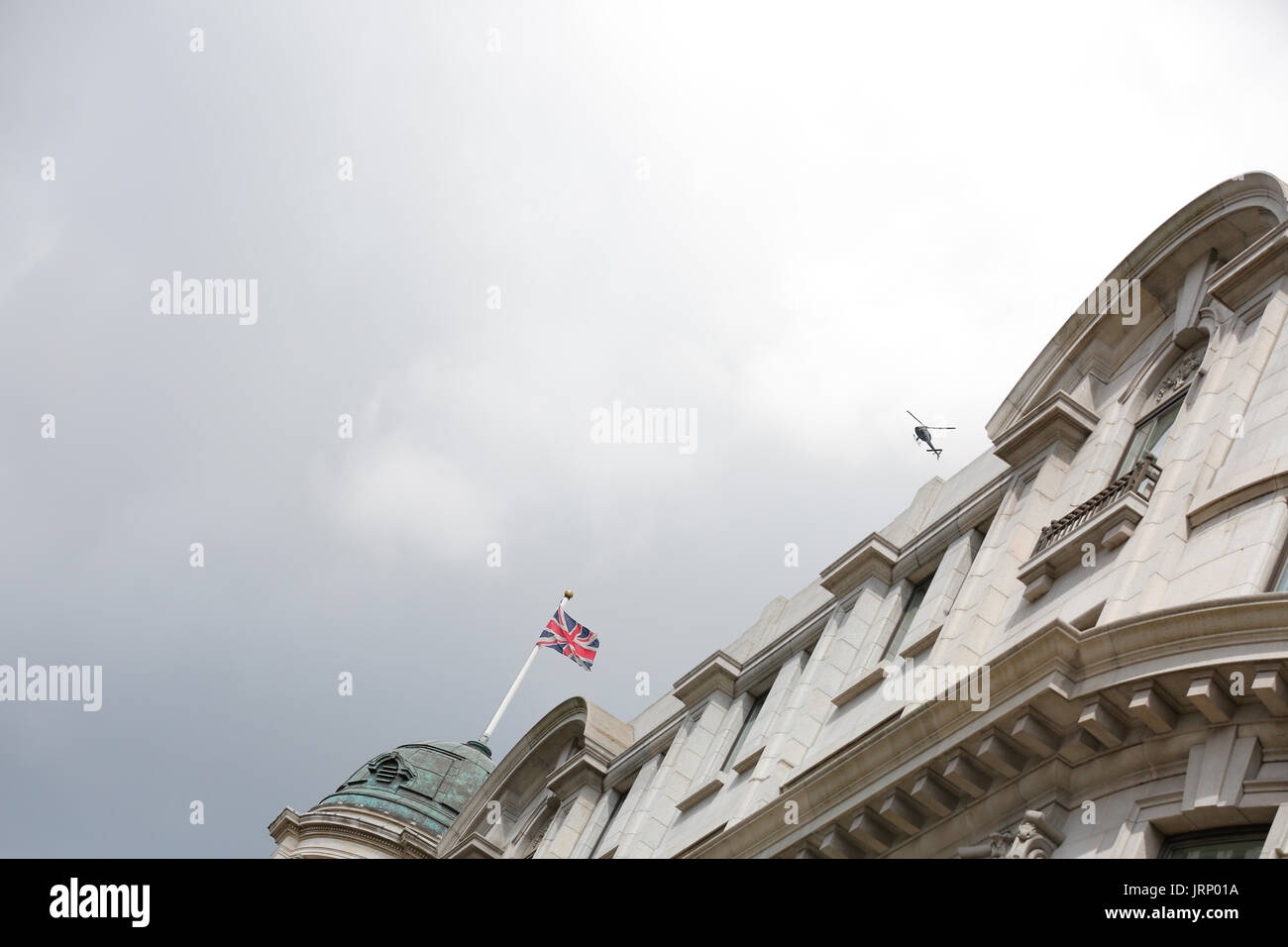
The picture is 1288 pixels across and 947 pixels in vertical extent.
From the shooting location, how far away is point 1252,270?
17.6m

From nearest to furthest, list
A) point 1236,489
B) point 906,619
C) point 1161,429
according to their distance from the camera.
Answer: point 1236,489, point 1161,429, point 906,619

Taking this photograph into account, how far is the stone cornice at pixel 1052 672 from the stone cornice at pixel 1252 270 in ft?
19.8

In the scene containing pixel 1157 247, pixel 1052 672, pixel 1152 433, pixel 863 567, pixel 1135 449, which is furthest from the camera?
pixel 863 567

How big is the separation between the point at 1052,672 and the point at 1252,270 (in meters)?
6.58

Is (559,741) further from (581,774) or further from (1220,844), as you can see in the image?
(1220,844)

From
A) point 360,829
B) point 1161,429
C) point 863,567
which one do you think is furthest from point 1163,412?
point 360,829

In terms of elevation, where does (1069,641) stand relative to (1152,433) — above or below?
below

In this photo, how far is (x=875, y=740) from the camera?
16281mm

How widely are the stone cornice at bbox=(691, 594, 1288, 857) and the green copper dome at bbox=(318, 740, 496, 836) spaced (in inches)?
1073

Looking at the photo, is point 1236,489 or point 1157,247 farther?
point 1157,247

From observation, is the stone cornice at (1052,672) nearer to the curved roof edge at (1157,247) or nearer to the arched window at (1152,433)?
the arched window at (1152,433)

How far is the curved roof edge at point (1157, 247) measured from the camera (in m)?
18.2

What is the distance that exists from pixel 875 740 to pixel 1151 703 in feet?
12.4
